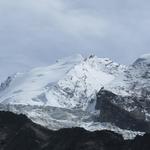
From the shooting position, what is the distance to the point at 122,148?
157125 mm

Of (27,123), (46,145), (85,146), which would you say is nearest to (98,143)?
(85,146)

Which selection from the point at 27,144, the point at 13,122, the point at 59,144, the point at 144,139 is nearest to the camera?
the point at 144,139

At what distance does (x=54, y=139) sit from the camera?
171 metres

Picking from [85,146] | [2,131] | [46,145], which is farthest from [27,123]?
[85,146]

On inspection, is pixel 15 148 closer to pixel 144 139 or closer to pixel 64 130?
pixel 64 130

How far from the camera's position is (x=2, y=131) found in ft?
611

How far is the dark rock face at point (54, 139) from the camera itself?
520ft

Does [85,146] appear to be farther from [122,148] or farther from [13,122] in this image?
[13,122]

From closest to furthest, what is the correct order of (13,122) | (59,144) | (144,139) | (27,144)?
(144,139) < (59,144) < (27,144) < (13,122)

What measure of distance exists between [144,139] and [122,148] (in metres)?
4.10

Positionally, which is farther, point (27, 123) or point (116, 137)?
point (27, 123)

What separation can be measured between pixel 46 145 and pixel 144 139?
72.3 feet

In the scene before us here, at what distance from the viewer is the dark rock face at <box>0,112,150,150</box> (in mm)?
158600

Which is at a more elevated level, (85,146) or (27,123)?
(27,123)
